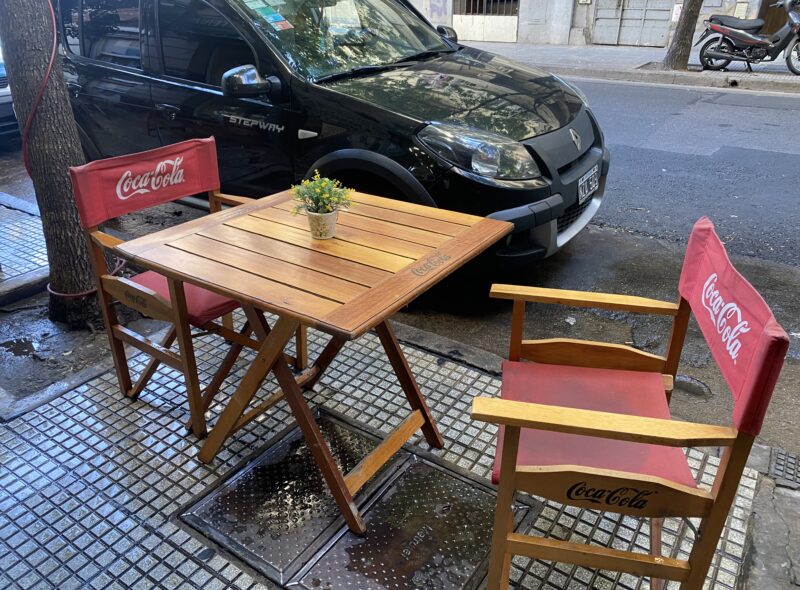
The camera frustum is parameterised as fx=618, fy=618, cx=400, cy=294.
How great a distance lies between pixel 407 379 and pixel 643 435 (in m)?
1.21

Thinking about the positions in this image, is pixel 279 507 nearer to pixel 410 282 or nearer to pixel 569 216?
pixel 410 282

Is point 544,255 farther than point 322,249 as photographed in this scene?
Yes

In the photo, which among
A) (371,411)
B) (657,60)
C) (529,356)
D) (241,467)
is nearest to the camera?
(529,356)

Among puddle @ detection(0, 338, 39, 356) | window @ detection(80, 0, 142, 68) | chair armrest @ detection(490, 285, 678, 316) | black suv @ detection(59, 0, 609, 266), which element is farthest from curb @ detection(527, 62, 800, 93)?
puddle @ detection(0, 338, 39, 356)

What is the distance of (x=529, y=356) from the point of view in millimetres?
2191

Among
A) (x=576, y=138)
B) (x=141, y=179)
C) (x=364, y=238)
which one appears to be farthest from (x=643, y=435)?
(x=576, y=138)

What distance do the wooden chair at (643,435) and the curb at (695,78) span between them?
31.5 feet

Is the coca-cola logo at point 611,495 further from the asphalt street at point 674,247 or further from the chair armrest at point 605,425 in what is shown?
the asphalt street at point 674,247

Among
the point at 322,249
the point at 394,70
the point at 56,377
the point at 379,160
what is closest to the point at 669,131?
the point at 394,70

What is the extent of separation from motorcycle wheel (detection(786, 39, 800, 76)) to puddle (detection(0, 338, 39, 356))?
1145 centimetres

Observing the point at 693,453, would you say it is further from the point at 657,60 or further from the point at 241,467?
the point at 657,60

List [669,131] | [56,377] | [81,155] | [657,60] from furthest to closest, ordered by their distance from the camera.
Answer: [657,60]
[669,131]
[81,155]
[56,377]

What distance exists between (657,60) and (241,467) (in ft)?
40.8

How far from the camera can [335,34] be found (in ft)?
13.1
